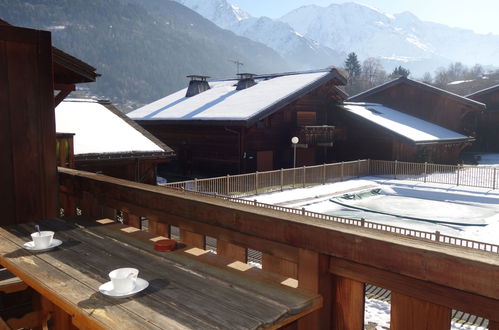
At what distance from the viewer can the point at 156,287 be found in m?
2.10

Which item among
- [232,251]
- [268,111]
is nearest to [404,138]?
[268,111]

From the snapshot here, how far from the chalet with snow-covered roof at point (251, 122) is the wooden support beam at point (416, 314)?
20967 mm

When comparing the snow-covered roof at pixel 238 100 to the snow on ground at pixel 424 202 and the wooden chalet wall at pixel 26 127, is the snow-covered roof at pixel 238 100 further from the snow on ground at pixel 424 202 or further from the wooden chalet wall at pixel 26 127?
the wooden chalet wall at pixel 26 127

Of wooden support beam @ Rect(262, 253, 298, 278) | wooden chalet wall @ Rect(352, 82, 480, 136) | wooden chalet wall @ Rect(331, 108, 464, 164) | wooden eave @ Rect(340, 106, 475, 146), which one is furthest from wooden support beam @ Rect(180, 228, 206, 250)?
wooden chalet wall @ Rect(352, 82, 480, 136)

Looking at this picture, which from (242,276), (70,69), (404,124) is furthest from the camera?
(404,124)

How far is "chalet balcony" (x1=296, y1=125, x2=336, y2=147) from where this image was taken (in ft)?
88.3

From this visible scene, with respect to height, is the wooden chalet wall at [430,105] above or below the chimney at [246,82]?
below

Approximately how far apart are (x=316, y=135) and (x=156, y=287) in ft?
84.8

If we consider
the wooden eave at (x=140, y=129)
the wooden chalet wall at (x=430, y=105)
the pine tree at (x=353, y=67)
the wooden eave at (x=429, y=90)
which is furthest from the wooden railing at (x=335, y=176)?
the pine tree at (x=353, y=67)

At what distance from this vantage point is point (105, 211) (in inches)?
156

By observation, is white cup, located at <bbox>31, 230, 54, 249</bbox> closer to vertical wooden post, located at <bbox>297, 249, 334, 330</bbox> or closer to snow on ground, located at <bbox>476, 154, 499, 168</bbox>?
vertical wooden post, located at <bbox>297, 249, 334, 330</bbox>

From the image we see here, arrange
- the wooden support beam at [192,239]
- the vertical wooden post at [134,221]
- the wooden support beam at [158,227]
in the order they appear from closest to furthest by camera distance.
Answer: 1. the wooden support beam at [192,239]
2. the wooden support beam at [158,227]
3. the vertical wooden post at [134,221]

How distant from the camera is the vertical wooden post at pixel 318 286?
6.72ft

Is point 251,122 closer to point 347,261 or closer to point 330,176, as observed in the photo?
point 330,176
